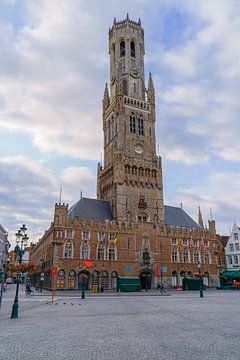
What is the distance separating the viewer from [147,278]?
61.6 m

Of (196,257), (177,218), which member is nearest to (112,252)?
(196,257)

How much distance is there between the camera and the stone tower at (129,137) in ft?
214

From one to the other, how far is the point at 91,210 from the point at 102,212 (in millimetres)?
2492

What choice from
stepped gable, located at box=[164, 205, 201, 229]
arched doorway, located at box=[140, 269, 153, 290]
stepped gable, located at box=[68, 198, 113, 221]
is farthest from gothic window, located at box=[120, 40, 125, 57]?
arched doorway, located at box=[140, 269, 153, 290]

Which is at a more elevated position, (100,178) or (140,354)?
(100,178)

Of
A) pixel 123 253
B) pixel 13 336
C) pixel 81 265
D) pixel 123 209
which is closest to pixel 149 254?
pixel 123 253

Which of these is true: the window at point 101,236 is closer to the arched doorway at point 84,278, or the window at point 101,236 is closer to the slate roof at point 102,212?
the slate roof at point 102,212

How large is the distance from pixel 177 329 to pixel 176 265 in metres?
52.7

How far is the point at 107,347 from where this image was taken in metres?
10.3

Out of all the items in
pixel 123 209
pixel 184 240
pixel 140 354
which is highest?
pixel 123 209

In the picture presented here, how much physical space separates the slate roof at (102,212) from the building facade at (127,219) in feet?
0.68

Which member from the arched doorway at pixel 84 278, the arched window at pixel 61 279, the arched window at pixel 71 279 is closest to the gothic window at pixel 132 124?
the arched doorway at pixel 84 278

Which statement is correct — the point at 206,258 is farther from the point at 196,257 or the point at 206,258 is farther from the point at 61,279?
the point at 61,279

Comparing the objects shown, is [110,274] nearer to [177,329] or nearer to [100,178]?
[100,178]
